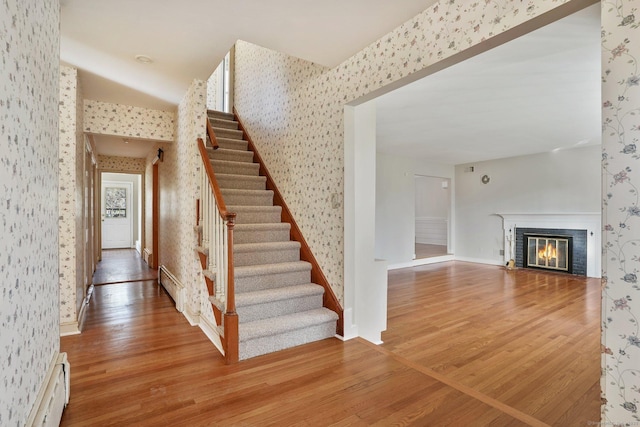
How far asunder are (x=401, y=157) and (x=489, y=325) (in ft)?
15.2

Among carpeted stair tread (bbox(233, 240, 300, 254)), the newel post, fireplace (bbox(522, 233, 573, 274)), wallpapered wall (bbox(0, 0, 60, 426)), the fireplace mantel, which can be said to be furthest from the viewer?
fireplace (bbox(522, 233, 573, 274))

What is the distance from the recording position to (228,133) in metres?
5.21

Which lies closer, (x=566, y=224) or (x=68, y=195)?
(x=68, y=195)

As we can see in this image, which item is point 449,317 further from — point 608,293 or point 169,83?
point 169,83

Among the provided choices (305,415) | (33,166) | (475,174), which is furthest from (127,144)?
(475,174)

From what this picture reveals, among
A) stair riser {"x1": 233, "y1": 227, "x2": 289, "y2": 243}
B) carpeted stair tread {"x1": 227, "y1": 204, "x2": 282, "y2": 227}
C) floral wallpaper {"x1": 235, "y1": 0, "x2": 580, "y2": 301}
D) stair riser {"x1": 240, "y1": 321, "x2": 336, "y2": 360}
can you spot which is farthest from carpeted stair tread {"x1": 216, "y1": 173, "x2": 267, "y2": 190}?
stair riser {"x1": 240, "y1": 321, "x2": 336, "y2": 360}

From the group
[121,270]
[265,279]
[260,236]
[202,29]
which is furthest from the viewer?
[121,270]

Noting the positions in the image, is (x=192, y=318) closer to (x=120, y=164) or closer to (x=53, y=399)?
(x=53, y=399)

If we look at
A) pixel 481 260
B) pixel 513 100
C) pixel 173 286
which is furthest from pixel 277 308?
pixel 481 260

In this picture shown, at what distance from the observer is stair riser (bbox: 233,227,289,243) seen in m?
3.52

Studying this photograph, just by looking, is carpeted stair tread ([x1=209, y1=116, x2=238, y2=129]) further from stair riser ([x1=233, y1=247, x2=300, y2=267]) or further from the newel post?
the newel post

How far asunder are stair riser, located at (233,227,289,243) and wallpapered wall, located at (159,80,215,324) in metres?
0.45

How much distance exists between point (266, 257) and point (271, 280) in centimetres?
32

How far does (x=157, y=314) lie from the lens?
11.7ft
